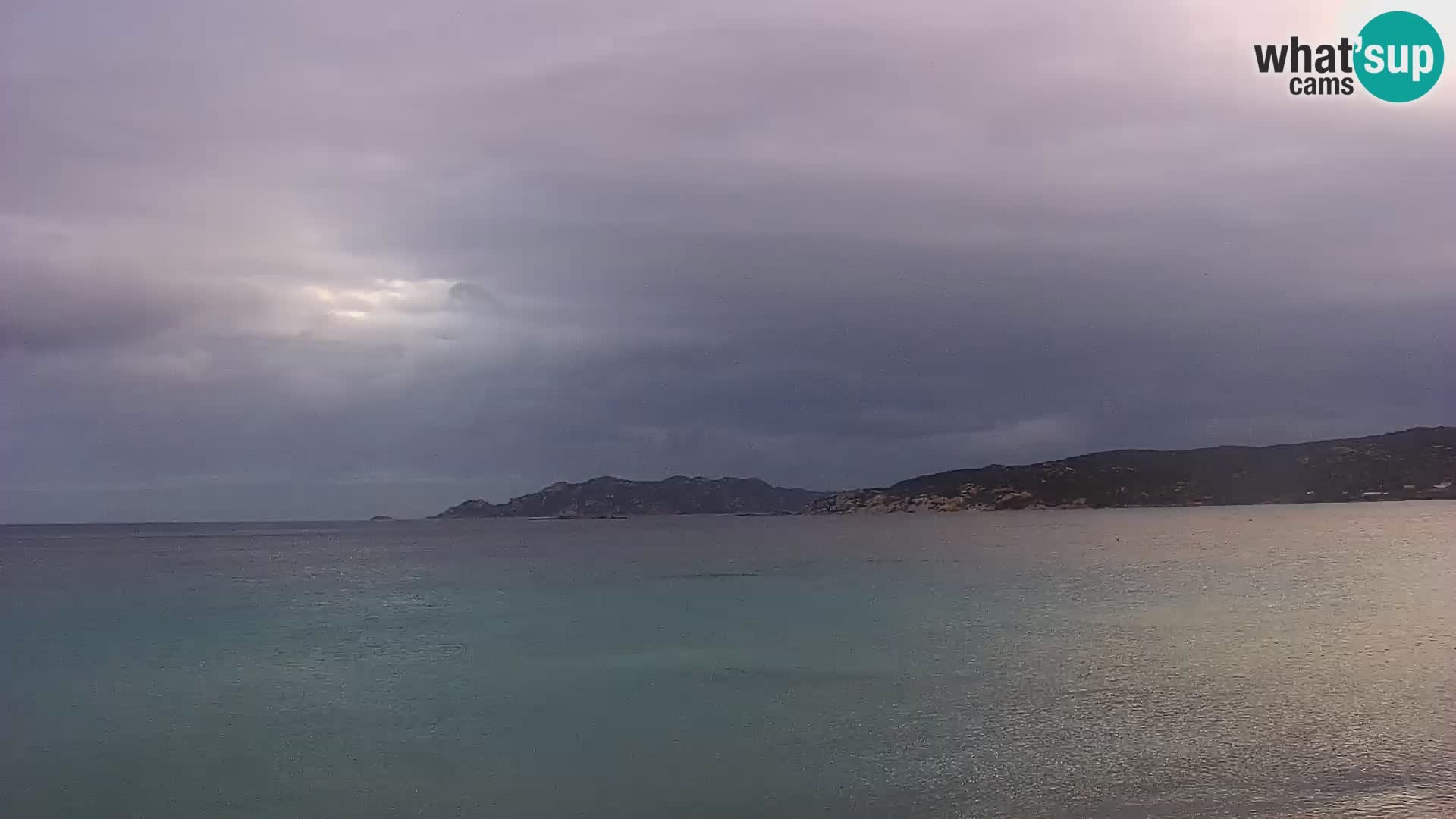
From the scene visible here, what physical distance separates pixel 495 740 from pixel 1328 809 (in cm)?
2297

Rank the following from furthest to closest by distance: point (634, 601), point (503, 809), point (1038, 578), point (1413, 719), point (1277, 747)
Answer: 1. point (1038, 578)
2. point (634, 601)
3. point (1413, 719)
4. point (1277, 747)
5. point (503, 809)

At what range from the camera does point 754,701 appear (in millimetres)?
37531

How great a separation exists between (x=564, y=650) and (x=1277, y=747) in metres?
33.1

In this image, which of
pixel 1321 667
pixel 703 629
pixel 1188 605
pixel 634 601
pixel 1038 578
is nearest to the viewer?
pixel 1321 667

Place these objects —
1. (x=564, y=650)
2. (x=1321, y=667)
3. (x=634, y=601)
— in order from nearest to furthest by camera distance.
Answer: (x=1321, y=667) → (x=564, y=650) → (x=634, y=601)

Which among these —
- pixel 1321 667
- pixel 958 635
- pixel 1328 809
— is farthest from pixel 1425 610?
pixel 1328 809

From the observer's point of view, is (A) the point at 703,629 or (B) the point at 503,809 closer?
(B) the point at 503,809

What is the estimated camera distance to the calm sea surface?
26.2 metres

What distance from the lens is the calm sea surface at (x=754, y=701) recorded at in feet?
85.9

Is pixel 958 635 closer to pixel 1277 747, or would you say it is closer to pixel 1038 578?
pixel 1277 747

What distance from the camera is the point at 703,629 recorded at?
5847 cm

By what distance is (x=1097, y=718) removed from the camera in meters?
32.9

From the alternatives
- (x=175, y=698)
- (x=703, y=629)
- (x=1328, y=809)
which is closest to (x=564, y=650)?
(x=703, y=629)

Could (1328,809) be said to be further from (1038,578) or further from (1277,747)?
(1038,578)
